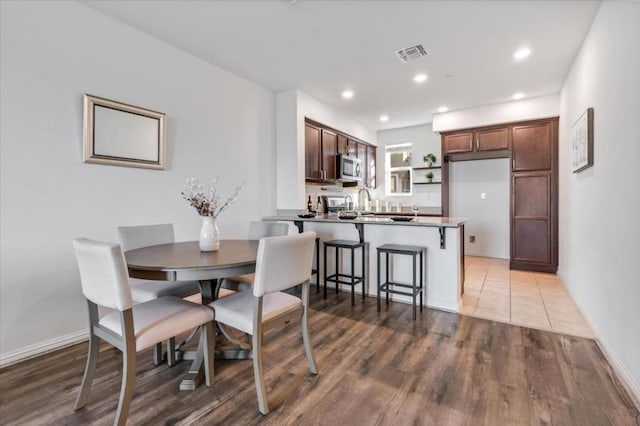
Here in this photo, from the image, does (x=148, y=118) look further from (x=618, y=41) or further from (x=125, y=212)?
(x=618, y=41)

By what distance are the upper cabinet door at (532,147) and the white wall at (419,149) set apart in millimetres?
1487

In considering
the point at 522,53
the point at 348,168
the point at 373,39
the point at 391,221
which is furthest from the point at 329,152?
the point at 522,53

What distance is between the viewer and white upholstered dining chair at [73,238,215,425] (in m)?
1.44

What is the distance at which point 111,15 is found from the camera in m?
2.59

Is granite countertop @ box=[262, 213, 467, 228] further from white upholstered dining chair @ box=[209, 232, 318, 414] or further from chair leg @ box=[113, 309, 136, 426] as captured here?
chair leg @ box=[113, 309, 136, 426]

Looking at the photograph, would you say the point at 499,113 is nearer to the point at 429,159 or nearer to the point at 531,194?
the point at 531,194

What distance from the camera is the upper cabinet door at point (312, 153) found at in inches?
177

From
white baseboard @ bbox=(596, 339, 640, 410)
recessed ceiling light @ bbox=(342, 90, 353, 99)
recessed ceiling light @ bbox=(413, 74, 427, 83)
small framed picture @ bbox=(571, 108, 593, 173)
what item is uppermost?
recessed ceiling light @ bbox=(342, 90, 353, 99)

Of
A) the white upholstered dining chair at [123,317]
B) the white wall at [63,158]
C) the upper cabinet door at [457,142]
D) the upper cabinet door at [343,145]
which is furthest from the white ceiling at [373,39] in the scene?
the white upholstered dining chair at [123,317]

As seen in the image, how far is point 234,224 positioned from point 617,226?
3.54 m

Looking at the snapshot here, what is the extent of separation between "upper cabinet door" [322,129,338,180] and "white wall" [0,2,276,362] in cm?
216

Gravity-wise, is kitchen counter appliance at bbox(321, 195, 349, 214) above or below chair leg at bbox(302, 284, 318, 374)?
above

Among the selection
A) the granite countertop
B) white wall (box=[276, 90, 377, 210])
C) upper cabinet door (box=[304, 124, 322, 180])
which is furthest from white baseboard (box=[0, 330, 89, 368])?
upper cabinet door (box=[304, 124, 322, 180])

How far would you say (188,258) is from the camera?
6.16ft
